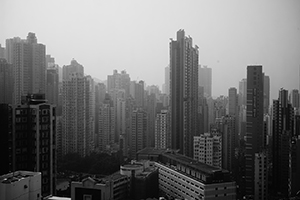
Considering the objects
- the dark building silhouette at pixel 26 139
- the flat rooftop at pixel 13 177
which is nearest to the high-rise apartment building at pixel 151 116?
the dark building silhouette at pixel 26 139

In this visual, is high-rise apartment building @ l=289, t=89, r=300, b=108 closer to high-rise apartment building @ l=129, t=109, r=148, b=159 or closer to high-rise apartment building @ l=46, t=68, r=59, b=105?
high-rise apartment building @ l=129, t=109, r=148, b=159

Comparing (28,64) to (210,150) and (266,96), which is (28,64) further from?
(266,96)

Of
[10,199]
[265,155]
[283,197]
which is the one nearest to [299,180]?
[283,197]

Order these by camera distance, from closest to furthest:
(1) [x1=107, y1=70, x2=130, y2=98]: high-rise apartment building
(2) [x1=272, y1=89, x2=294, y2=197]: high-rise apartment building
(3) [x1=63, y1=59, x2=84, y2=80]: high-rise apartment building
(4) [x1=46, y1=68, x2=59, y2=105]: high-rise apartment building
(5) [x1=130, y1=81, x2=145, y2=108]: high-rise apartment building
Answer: (2) [x1=272, y1=89, x2=294, y2=197]: high-rise apartment building, (4) [x1=46, y1=68, x2=59, y2=105]: high-rise apartment building, (3) [x1=63, y1=59, x2=84, y2=80]: high-rise apartment building, (1) [x1=107, y1=70, x2=130, y2=98]: high-rise apartment building, (5) [x1=130, y1=81, x2=145, y2=108]: high-rise apartment building

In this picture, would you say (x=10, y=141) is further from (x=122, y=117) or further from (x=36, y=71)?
(x=122, y=117)

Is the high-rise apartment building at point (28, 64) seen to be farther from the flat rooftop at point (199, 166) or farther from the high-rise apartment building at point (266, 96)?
the high-rise apartment building at point (266, 96)

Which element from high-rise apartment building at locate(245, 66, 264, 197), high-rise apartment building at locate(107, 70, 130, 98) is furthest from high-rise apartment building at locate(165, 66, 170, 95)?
high-rise apartment building at locate(245, 66, 264, 197)
